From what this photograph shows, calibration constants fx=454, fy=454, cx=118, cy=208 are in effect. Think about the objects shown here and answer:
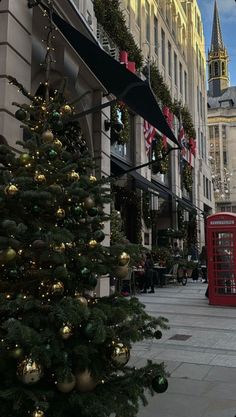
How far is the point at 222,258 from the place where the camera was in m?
13.5

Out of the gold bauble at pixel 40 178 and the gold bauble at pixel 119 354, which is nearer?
the gold bauble at pixel 119 354

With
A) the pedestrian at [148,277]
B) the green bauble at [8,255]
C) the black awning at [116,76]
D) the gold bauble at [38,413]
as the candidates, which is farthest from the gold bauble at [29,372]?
the pedestrian at [148,277]

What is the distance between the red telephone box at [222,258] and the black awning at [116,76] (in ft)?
14.8

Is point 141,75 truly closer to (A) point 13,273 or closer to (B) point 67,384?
(A) point 13,273

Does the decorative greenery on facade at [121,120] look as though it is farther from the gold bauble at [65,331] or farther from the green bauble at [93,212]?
the gold bauble at [65,331]

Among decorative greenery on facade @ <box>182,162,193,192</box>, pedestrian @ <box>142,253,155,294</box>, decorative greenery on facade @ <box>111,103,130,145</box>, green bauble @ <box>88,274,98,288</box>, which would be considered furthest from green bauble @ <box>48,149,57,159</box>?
decorative greenery on facade @ <box>182,162,193,192</box>

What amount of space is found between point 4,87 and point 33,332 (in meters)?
4.94

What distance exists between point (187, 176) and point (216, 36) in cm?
10168

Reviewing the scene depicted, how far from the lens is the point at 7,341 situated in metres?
3.16

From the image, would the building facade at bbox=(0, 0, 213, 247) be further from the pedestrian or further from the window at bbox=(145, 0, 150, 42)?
the pedestrian

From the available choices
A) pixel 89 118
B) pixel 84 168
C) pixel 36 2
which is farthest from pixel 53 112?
pixel 89 118

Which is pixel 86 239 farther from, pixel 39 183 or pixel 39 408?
pixel 39 408

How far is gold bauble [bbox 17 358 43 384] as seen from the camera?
9.86ft

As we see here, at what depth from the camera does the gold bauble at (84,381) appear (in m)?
3.30
